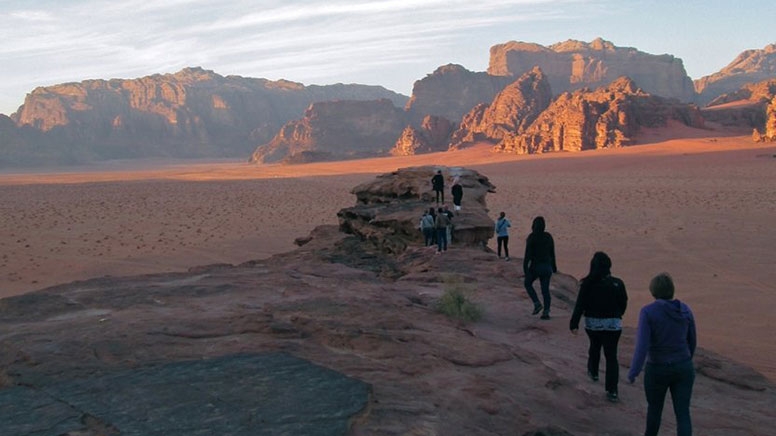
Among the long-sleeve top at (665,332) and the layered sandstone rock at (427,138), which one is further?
the layered sandstone rock at (427,138)

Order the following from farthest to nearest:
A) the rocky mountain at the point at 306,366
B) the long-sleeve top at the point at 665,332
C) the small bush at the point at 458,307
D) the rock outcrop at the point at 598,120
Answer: the rock outcrop at the point at 598,120 → the small bush at the point at 458,307 → the long-sleeve top at the point at 665,332 → the rocky mountain at the point at 306,366

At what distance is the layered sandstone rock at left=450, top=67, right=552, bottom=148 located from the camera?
8300cm

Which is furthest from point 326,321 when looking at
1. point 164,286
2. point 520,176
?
point 520,176

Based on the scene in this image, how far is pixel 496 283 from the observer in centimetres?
984

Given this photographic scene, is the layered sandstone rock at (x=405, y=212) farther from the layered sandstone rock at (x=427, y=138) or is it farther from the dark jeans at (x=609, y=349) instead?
the layered sandstone rock at (x=427, y=138)

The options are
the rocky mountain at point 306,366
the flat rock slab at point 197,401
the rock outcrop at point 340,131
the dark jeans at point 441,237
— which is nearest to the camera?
the flat rock slab at point 197,401

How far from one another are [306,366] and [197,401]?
92 cm

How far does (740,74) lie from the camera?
14212cm

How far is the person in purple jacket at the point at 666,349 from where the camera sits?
4570 millimetres

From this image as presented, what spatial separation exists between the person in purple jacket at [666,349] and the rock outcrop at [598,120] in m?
61.1

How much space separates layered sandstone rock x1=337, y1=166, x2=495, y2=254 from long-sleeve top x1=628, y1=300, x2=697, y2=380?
358 inches

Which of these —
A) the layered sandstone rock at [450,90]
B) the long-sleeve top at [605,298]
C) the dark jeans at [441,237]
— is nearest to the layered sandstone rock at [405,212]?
the dark jeans at [441,237]

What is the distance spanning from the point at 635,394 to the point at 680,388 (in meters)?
1.35

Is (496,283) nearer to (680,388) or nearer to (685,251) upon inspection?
(680,388)
